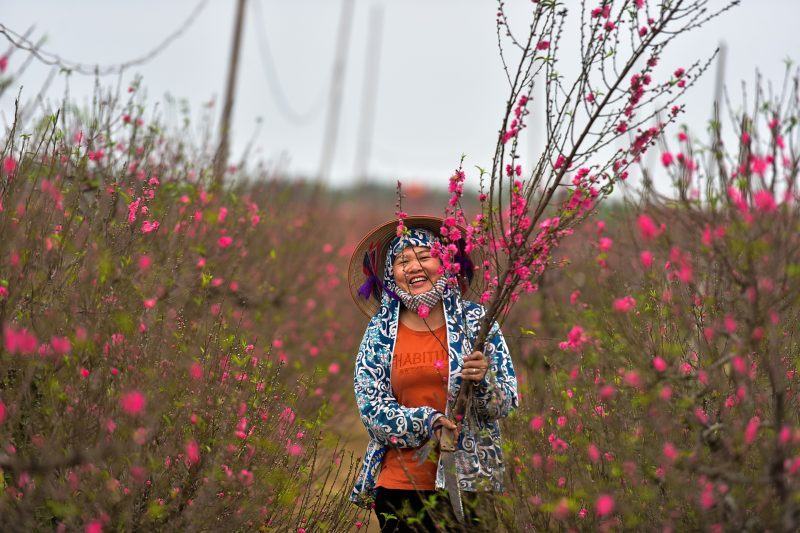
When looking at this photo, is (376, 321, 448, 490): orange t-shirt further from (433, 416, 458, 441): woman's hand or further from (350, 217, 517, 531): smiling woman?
(433, 416, 458, 441): woman's hand

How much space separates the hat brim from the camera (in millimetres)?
3904

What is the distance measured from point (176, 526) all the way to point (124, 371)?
2.22ft

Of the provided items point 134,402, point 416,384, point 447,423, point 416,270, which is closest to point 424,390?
Answer: point 416,384

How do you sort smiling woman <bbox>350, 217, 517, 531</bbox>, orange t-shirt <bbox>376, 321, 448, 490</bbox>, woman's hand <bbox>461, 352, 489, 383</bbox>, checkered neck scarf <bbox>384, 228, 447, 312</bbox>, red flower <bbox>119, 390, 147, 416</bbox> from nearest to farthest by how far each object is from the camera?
1. red flower <bbox>119, 390, 147, 416</bbox>
2. woman's hand <bbox>461, 352, 489, 383</bbox>
3. smiling woman <bbox>350, 217, 517, 531</bbox>
4. orange t-shirt <bbox>376, 321, 448, 490</bbox>
5. checkered neck scarf <bbox>384, 228, 447, 312</bbox>

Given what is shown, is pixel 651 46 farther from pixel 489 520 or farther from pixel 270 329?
pixel 270 329

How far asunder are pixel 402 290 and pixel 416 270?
116mm

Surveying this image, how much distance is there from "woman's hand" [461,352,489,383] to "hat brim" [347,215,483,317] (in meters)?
0.44

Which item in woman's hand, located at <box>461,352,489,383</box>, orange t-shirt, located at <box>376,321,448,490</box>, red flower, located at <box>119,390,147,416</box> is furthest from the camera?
orange t-shirt, located at <box>376,321,448,490</box>

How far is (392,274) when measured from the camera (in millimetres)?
3910

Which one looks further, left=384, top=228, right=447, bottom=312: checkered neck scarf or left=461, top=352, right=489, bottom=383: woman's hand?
left=384, top=228, right=447, bottom=312: checkered neck scarf

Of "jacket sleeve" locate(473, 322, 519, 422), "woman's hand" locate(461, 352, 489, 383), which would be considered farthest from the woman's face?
"woman's hand" locate(461, 352, 489, 383)

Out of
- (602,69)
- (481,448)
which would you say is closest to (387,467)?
(481,448)

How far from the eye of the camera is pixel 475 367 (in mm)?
3377

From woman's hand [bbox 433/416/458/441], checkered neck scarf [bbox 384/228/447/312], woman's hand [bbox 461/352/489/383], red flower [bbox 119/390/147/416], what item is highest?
checkered neck scarf [bbox 384/228/447/312]
